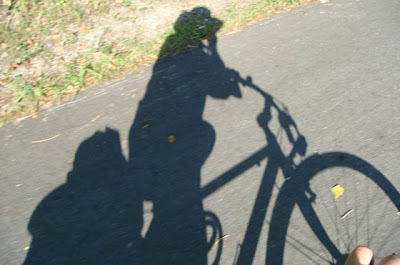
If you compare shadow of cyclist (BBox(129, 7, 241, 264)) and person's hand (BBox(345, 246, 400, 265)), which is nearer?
person's hand (BBox(345, 246, 400, 265))

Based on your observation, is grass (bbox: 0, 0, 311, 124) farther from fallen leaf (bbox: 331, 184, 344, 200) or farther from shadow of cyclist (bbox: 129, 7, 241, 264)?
fallen leaf (bbox: 331, 184, 344, 200)

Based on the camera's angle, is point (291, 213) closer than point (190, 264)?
No

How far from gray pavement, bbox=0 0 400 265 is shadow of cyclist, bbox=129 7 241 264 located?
13 millimetres

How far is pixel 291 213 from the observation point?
3123 mm

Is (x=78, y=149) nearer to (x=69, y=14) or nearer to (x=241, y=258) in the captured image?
(x=241, y=258)

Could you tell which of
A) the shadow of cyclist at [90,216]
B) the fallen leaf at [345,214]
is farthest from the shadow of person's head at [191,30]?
the fallen leaf at [345,214]

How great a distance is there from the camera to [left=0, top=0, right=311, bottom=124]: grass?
14.2ft

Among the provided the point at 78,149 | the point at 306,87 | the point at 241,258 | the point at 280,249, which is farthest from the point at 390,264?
the point at 78,149

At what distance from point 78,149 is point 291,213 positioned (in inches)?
92.6

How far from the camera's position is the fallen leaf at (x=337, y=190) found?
10.7 ft

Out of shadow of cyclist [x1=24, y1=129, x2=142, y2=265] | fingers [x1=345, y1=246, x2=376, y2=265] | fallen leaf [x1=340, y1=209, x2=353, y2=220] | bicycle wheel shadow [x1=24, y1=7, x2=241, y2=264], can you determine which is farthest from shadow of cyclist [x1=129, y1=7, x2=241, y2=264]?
fallen leaf [x1=340, y1=209, x2=353, y2=220]

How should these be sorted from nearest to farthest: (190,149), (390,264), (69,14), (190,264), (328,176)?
(390,264) → (190,264) → (328,176) → (190,149) → (69,14)

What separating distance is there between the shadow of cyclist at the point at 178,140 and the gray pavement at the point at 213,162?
0.04 feet

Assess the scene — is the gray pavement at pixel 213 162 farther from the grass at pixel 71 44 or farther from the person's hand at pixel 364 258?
the person's hand at pixel 364 258
